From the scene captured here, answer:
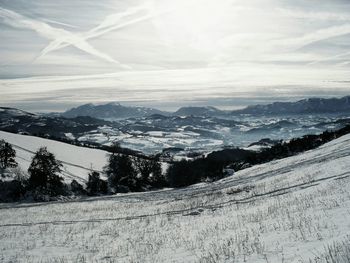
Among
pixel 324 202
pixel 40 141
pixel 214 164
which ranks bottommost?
pixel 214 164

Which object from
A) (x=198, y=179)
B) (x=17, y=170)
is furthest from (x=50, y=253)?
(x=198, y=179)

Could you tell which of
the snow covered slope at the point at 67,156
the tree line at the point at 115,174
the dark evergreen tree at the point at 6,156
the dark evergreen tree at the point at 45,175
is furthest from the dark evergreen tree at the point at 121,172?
the dark evergreen tree at the point at 6,156

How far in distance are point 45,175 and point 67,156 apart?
A: 218 ft

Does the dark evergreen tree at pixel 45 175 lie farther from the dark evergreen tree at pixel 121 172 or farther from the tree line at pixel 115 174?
the dark evergreen tree at pixel 121 172

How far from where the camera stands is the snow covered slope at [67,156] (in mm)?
111438

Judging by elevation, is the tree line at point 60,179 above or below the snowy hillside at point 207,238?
below

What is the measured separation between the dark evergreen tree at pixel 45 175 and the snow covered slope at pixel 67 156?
1109 cm

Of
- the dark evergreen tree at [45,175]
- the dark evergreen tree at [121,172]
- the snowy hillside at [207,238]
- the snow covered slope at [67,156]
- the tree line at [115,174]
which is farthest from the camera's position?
the snow covered slope at [67,156]

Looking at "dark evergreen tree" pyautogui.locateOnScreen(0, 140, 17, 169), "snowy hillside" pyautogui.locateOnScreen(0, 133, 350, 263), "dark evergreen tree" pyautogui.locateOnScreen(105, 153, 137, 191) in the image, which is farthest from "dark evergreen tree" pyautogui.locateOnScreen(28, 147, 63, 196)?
"snowy hillside" pyautogui.locateOnScreen(0, 133, 350, 263)

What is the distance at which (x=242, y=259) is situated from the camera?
1132 cm

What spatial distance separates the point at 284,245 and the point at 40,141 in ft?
579

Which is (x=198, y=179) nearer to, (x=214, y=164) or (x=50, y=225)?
(x=214, y=164)

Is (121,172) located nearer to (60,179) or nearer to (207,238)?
(60,179)

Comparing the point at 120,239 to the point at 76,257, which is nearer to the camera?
the point at 76,257
